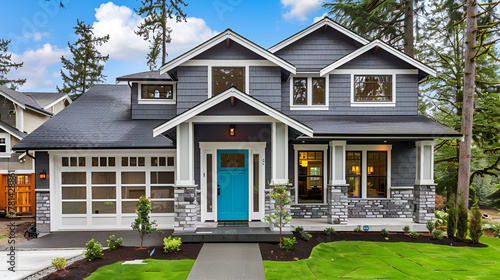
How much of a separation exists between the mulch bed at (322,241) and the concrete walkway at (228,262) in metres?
0.34

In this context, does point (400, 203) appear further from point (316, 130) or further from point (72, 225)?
point (72, 225)

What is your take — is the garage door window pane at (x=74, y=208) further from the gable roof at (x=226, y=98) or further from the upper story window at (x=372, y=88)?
the upper story window at (x=372, y=88)

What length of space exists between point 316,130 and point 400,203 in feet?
14.7

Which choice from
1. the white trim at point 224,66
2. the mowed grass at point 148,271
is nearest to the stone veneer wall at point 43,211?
the mowed grass at point 148,271

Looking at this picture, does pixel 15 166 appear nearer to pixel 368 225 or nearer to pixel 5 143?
pixel 5 143

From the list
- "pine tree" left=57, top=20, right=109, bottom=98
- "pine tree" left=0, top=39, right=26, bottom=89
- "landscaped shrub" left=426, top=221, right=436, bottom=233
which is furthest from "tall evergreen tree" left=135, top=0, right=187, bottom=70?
"landscaped shrub" left=426, top=221, right=436, bottom=233

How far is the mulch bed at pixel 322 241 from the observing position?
643 centimetres

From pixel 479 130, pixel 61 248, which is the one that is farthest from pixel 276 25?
pixel 61 248

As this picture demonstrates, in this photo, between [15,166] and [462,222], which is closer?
[462,222]

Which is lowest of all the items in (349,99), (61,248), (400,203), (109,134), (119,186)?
(61,248)

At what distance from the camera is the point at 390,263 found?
628 centimetres

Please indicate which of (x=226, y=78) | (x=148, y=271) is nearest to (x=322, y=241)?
(x=148, y=271)

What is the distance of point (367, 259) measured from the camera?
21.4 ft

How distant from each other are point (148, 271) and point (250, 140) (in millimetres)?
4710
